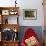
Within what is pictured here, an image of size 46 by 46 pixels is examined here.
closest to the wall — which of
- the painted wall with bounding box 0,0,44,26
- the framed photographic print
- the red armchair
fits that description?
the painted wall with bounding box 0,0,44,26

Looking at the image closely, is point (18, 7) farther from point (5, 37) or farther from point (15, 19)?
point (5, 37)

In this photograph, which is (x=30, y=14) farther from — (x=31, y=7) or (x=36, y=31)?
(x=36, y=31)

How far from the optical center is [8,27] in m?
5.65

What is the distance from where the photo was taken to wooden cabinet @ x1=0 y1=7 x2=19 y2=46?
18.2 feet

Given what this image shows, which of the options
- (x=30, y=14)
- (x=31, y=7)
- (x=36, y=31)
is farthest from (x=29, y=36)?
(x=31, y=7)

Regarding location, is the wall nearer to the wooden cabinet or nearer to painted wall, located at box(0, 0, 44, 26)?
painted wall, located at box(0, 0, 44, 26)

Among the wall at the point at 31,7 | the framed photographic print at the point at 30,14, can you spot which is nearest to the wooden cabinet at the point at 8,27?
the wall at the point at 31,7

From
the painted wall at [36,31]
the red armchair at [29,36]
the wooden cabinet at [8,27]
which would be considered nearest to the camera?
the red armchair at [29,36]

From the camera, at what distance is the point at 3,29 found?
5.63m

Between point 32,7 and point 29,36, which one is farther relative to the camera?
point 32,7

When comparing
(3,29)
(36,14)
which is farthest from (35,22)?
(3,29)

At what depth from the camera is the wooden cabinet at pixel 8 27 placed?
5.54 meters

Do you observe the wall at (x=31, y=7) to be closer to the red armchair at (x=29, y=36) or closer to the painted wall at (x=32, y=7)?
the painted wall at (x=32, y=7)

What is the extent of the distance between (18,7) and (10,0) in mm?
428
